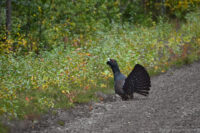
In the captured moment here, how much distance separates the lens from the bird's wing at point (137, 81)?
832 centimetres

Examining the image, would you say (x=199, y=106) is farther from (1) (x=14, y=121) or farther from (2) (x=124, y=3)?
(2) (x=124, y=3)

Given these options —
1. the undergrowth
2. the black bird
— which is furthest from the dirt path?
the undergrowth

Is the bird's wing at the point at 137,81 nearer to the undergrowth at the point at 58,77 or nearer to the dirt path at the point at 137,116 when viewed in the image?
the dirt path at the point at 137,116

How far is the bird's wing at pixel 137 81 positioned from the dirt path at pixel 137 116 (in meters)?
0.33

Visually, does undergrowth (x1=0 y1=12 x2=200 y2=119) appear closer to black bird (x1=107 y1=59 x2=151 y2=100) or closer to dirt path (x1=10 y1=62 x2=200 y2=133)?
dirt path (x1=10 y1=62 x2=200 y2=133)

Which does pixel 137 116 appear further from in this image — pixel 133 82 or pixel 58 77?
pixel 58 77

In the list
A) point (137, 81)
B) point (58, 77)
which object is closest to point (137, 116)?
point (137, 81)

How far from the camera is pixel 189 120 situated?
6254 millimetres

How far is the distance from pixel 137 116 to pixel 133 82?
172cm

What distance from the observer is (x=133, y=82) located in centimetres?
847

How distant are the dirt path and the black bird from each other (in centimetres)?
26

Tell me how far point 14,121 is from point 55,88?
226cm

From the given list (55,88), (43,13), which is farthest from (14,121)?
(43,13)

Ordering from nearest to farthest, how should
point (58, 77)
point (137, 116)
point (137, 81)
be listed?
point (137, 116) < point (58, 77) < point (137, 81)
